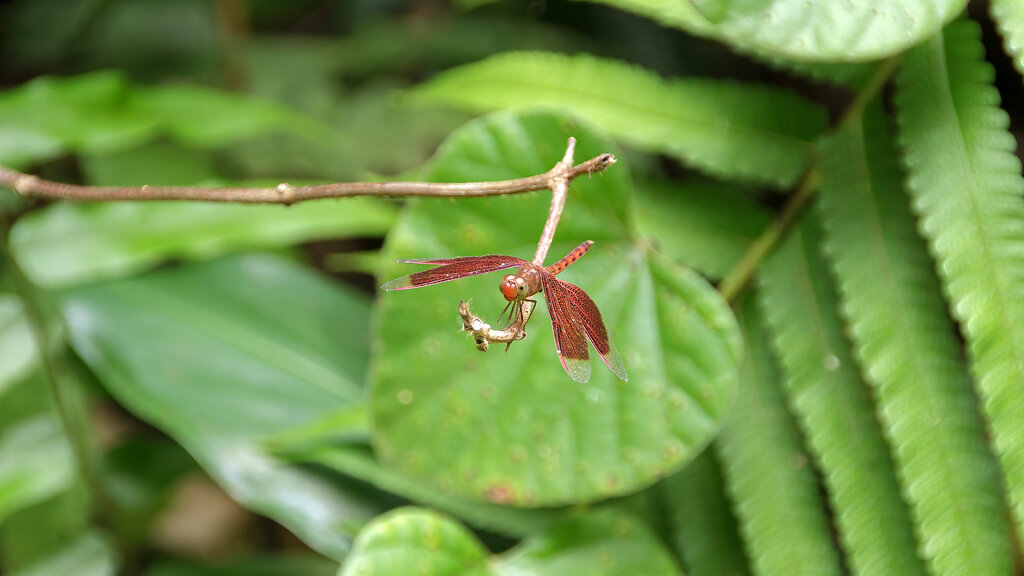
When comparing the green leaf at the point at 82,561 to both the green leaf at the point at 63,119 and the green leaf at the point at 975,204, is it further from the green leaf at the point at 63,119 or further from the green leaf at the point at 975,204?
the green leaf at the point at 975,204

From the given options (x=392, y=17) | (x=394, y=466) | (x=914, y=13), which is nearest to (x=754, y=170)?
(x=914, y=13)

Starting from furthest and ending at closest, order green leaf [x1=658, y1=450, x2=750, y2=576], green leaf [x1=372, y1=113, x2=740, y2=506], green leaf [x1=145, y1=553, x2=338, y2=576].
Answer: green leaf [x1=145, y1=553, x2=338, y2=576] < green leaf [x1=658, y1=450, x2=750, y2=576] < green leaf [x1=372, y1=113, x2=740, y2=506]

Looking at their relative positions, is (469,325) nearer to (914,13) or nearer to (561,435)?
(561,435)

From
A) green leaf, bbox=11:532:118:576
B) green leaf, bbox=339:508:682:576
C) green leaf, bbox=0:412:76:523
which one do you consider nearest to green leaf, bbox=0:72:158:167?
green leaf, bbox=0:412:76:523

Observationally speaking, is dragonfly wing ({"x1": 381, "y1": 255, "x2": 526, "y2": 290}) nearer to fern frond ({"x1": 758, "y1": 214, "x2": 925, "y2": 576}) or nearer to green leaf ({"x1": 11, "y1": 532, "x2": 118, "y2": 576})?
fern frond ({"x1": 758, "y1": 214, "x2": 925, "y2": 576})

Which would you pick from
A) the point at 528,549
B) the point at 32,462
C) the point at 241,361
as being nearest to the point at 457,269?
the point at 528,549

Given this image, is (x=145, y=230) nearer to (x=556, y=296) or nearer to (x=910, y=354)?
(x=556, y=296)
